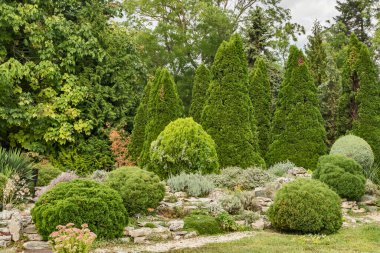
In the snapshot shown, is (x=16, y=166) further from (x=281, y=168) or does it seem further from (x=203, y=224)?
(x=281, y=168)

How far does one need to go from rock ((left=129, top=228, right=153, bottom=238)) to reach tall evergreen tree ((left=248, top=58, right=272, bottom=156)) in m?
9.09

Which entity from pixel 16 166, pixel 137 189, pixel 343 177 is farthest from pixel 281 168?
pixel 16 166

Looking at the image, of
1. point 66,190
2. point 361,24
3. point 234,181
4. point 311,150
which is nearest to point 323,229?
point 234,181

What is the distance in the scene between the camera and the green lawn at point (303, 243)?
6.30 metres

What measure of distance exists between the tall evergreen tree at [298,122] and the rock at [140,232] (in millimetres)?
8124

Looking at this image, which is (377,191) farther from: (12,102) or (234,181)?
(12,102)

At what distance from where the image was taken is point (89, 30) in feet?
48.6

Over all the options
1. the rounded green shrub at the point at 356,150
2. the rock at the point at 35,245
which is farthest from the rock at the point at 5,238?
the rounded green shrub at the point at 356,150

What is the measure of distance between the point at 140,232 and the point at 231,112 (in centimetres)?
689

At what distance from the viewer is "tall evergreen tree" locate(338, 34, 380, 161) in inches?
554

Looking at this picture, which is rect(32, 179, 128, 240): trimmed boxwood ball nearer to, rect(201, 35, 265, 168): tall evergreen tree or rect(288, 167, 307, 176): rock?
rect(201, 35, 265, 168): tall evergreen tree

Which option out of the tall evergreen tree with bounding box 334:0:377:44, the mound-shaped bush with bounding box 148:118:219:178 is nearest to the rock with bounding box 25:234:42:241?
the mound-shaped bush with bounding box 148:118:219:178

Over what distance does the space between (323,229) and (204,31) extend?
783 inches

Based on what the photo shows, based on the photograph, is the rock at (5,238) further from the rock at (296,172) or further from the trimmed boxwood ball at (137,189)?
the rock at (296,172)
